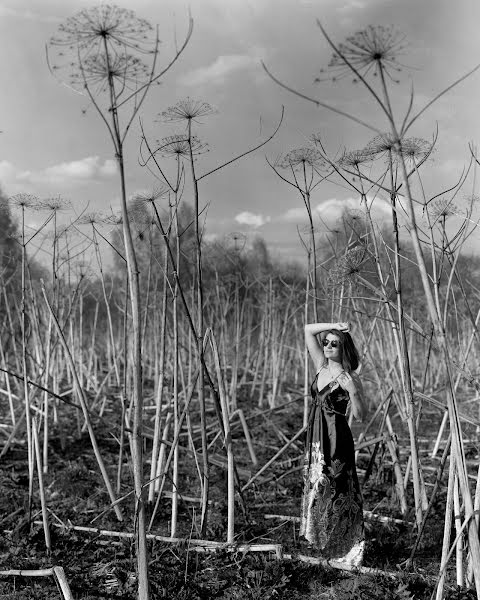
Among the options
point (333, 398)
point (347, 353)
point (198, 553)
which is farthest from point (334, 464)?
point (198, 553)

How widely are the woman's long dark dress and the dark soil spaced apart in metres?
0.11

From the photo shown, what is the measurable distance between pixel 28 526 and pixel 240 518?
1.02m

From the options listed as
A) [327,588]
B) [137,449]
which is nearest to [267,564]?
[327,588]

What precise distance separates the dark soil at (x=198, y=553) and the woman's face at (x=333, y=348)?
29.1 inches

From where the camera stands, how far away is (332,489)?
244cm

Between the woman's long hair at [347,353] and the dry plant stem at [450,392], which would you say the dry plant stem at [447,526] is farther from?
the woman's long hair at [347,353]

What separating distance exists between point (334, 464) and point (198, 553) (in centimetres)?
68

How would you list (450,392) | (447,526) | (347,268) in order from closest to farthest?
(450,392) < (447,526) < (347,268)

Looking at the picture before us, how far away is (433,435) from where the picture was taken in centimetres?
517

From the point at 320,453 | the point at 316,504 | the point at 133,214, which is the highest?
the point at 133,214

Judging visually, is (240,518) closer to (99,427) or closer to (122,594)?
(122,594)

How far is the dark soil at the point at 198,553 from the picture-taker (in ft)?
7.08

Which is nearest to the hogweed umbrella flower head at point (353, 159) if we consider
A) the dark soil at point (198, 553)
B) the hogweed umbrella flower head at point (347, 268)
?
the hogweed umbrella flower head at point (347, 268)

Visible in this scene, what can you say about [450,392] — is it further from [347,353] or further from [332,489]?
[332,489]
